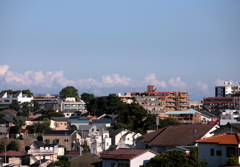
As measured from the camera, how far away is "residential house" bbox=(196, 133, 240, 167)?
106 ft

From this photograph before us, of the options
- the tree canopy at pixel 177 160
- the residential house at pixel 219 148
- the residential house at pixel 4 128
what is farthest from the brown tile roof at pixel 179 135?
the residential house at pixel 4 128

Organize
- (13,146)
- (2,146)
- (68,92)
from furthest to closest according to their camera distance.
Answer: (68,92) → (13,146) → (2,146)

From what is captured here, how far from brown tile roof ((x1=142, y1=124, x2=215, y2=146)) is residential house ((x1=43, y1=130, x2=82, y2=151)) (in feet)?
87.0

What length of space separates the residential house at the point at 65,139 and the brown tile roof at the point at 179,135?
26.5 m

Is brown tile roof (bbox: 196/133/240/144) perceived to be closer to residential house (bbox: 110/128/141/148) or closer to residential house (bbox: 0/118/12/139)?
residential house (bbox: 110/128/141/148)

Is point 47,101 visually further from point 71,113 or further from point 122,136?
point 122,136

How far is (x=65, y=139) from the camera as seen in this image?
70812 millimetres

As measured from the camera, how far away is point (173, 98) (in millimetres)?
131875

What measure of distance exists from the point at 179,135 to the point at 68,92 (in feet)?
345

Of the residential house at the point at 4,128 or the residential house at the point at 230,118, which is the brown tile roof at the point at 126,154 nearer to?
the residential house at the point at 230,118

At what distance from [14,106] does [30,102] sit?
5.15 m

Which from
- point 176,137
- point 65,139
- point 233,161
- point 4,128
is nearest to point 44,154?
point 65,139

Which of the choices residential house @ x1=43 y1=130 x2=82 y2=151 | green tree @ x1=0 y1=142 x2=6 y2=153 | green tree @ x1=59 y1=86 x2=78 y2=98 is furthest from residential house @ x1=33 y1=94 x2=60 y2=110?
green tree @ x1=0 y1=142 x2=6 y2=153

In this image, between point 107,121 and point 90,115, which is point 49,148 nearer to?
point 107,121
